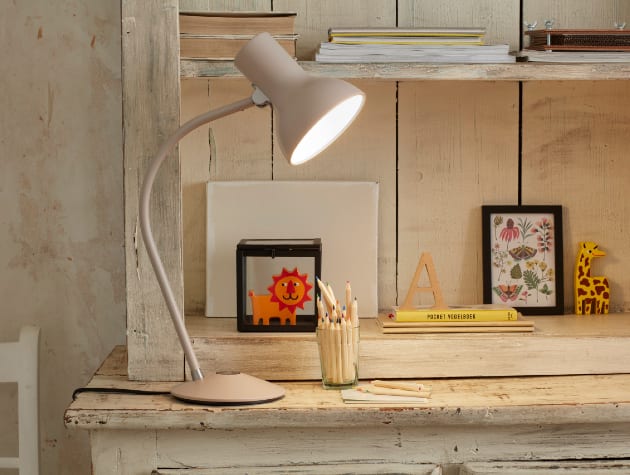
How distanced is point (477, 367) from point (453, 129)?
1.92 feet

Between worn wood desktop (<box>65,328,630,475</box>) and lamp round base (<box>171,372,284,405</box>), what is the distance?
0.6 inches

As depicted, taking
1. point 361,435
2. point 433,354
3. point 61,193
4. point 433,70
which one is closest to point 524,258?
point 433,354

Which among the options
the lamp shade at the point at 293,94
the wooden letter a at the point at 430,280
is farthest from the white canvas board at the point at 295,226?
the lamp shade at the point at 293,94

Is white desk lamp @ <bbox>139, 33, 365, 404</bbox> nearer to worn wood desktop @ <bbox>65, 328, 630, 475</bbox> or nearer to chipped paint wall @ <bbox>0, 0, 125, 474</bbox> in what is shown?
worn wood desktop @ <bbox>65, 328, 630, 475</bbox>

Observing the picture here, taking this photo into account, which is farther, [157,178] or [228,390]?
[157,178]

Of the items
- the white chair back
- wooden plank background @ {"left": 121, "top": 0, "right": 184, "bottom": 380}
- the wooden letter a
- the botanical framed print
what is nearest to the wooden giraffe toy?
the botanical framed print

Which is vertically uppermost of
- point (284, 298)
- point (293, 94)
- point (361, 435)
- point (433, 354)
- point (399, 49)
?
point (399, 49)

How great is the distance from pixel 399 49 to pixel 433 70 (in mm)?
81

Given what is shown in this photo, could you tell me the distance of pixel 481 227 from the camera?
2139 mm

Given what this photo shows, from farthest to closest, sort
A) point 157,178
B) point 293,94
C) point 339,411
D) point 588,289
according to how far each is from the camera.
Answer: point 588,289 → point 157,178 → point 339,411 → point 293,94

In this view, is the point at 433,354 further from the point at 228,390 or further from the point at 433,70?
the point at 433,70

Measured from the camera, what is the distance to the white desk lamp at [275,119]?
1.47 m

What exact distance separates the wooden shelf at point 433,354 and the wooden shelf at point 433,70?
1.66ft

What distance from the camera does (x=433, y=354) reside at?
183cm
